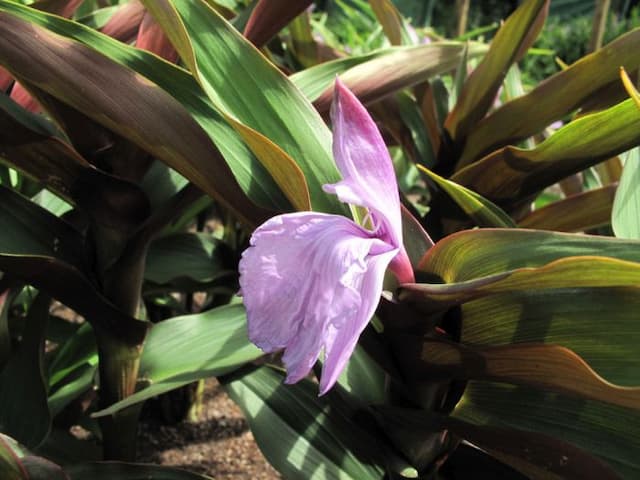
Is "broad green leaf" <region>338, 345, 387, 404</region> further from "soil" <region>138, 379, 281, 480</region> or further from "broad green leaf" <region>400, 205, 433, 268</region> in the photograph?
"soil" <region>138, 379, 281, 480</region>

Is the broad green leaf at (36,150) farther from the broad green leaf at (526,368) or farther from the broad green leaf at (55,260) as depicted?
the broad green leaf at (526,368)

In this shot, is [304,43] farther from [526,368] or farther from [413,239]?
[526,368]

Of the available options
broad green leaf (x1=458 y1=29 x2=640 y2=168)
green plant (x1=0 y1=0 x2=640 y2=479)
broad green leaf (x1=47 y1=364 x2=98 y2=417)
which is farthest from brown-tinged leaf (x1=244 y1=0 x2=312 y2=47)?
broad green leaf (x1=47 y1=364 x2=98 y2=417)

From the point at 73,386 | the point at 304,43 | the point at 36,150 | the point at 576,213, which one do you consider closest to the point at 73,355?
the point at 73,386

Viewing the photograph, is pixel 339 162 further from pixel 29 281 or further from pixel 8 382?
pixel 8 382

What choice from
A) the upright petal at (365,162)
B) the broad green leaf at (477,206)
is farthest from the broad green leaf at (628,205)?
the upright petal at (365,162)

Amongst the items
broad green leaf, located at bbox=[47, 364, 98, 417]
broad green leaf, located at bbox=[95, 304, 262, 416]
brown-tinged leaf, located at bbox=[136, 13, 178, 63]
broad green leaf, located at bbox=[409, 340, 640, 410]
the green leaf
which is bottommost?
broad green leaf, located at bbox=[47, 364, 98, 417]
